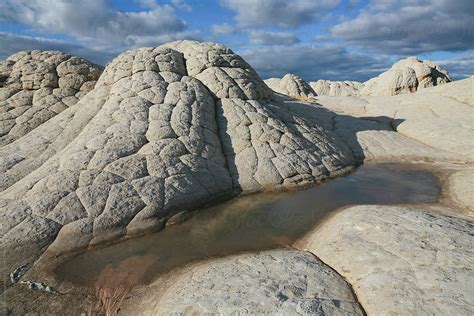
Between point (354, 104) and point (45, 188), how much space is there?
1869 centimetres

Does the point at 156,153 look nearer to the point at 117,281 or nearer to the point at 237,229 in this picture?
the point at 237,229

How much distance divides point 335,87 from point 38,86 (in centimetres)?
4375

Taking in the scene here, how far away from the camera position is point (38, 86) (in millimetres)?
13328

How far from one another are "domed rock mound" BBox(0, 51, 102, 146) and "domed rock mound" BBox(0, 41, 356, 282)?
128 cm

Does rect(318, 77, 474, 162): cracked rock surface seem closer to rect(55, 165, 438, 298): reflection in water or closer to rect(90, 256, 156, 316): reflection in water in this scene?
rect(55, 165, 438, 298): reflection in water

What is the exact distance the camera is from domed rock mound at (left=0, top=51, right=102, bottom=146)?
12320 mm

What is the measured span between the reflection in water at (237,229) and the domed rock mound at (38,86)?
295 inches

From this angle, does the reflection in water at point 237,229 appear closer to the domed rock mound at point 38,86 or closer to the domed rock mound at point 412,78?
the domed rock mound at point 38,86

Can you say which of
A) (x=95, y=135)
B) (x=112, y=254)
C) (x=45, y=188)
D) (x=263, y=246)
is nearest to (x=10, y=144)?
(x=95, y=135)

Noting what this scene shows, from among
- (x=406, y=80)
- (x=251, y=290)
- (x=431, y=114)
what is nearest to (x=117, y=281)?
(x=251, y=290)

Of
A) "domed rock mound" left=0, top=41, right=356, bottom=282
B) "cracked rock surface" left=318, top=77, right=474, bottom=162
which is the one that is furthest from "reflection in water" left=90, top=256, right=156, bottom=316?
"cracked rock surface" left=318, top=77, right=474, bottom=162

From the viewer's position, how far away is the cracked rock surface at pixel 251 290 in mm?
4914

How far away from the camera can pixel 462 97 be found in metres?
19.2

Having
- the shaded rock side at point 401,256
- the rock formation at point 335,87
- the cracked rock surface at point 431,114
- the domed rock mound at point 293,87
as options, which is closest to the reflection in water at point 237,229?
the shaded rock side at point 401,256
